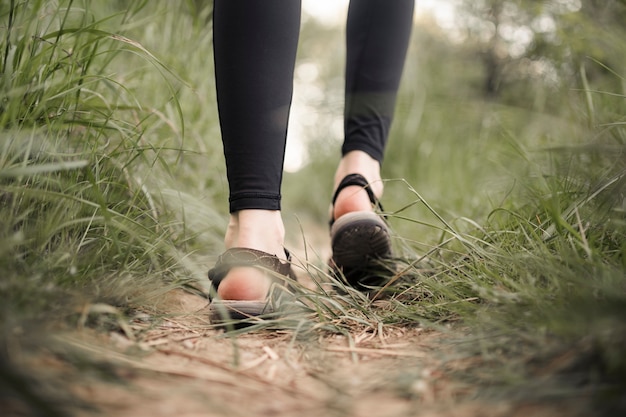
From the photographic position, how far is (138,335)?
0.67 m

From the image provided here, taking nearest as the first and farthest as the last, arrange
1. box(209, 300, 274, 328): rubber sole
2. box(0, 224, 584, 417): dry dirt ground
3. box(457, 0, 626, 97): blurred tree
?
box(0, 224, 584, 417): dry dirt ground → box(209, 300, 274, 328): rubber sole → box(457, 0, 626, 97): blurred tree

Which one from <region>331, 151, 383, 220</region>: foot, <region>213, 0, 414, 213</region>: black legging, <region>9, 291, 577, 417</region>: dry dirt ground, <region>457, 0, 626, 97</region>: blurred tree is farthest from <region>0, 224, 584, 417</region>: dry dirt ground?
<region>457, 0, 626, 97</region>: blurred tree

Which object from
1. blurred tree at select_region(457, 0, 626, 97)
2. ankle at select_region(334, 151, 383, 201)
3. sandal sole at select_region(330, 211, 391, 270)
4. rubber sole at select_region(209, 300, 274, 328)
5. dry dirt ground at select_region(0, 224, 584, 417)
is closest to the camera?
dry dirt ground at select_region(0, 224, 584, 417)

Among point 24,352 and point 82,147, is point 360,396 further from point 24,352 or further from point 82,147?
point 82,147

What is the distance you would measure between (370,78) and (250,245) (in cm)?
47

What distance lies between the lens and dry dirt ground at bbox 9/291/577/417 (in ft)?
1.52

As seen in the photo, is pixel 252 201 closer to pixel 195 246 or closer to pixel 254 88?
pixel 254 88

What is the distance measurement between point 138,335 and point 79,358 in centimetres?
20

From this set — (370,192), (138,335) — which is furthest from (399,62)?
(138,335)

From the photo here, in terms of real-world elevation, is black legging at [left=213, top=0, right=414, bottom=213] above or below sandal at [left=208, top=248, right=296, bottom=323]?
above

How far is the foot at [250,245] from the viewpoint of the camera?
79cm

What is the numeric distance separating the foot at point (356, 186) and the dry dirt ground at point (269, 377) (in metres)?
0.33

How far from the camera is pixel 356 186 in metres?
1.02

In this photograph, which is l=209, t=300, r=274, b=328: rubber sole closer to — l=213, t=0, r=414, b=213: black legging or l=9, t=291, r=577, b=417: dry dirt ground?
l=9, t=291, r=577, b=417: dry dirt ground
